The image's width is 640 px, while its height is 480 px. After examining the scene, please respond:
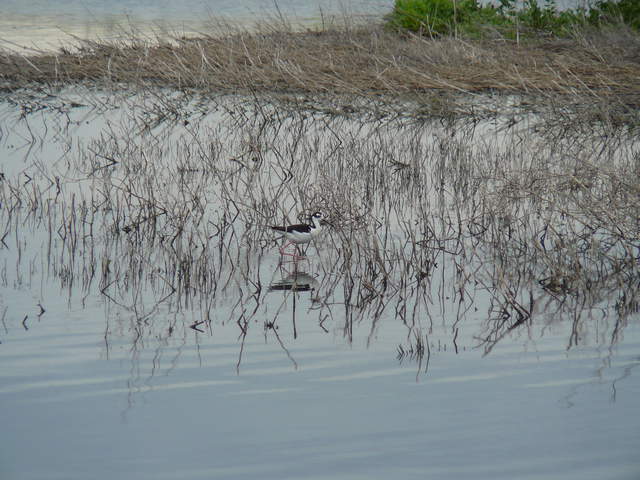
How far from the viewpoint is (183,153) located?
11.5 m

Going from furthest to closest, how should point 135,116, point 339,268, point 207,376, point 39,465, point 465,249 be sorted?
point 135,116 < point 465,249 < point 339,268 < point 207,376 < point 39,465

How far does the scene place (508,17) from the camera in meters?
22.8

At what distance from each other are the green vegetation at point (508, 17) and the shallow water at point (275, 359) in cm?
1156

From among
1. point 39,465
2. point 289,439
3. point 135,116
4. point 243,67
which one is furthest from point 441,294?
point 243,67

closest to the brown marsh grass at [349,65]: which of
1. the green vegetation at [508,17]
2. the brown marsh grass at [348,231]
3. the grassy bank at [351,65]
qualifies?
the grassy bank at [351,65]

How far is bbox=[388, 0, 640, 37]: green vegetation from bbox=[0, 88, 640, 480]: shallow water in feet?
37.9

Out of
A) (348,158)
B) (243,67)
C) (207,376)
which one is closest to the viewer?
(207,376)

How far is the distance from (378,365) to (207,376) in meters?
0.95

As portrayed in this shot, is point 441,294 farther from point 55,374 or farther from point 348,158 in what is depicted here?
point 348,158

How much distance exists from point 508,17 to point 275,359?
748 inches

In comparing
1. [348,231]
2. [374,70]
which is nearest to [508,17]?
[374,70]

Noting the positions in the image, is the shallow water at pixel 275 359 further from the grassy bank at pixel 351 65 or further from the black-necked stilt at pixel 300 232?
the grassy bank at pixel 351 65

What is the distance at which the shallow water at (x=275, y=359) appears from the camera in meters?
4.19

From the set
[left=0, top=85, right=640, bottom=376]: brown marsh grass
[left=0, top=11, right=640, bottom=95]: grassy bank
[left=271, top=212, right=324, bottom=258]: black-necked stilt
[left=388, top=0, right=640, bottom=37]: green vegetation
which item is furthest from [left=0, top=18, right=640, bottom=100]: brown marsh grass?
[left=271, top=212, right=324, bottom=258]: black-necked stilt
